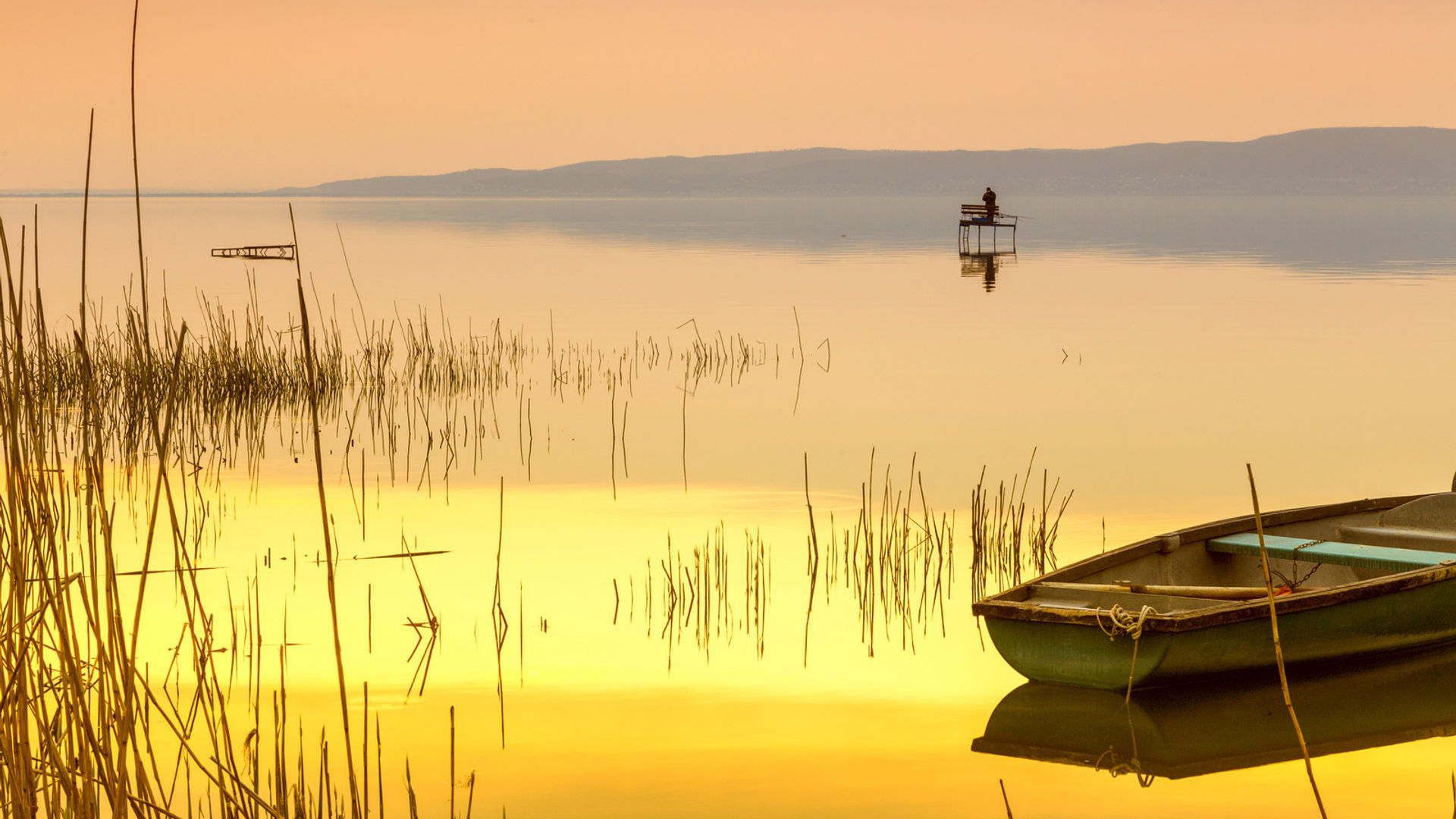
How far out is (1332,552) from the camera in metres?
9.04

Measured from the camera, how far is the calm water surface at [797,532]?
7.35m

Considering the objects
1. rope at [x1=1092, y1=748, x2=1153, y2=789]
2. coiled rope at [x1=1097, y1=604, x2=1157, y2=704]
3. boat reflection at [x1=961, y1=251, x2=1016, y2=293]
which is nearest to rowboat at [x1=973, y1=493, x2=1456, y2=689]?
coiled rope at [x1=1097, y1=604, x2=1157, y2=704]

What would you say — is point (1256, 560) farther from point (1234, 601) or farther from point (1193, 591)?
point (1234, 601)

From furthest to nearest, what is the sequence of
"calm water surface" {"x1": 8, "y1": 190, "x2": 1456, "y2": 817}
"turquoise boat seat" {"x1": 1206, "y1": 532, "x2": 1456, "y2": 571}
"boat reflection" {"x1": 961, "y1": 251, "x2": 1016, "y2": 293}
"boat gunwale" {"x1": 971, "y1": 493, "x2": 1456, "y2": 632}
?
"boat reflection" {"x1": 961, "y1": 251, "x2": 1016, "y2": 293}
"turquoise boat seat" {"x1": 1206, "y1": 532, "x2": 1456, "y2": 571}
"boat gunwale" {"x1": 971, "y1": 493, "x2": 1456, "y2": 632}
"calm water surface" {"x1": 8, "y1": 190, "x2": 1456, "y2": 817}

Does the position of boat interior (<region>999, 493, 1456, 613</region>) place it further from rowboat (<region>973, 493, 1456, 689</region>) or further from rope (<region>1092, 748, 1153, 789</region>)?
rope (<region>1092, 748, 1153, 789</region>)

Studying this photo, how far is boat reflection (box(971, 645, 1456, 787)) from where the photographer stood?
739 cm

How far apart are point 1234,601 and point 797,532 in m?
4.89

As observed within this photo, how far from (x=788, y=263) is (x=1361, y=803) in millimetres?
50929

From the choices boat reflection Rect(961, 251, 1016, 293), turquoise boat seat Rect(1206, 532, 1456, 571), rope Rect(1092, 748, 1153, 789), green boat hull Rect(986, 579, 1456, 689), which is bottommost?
rope Rect(1092, 748, 1153, 789)

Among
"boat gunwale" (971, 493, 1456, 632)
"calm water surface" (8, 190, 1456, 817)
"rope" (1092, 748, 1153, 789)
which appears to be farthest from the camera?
"boat gunwale" (971, 493, 1456, 632)

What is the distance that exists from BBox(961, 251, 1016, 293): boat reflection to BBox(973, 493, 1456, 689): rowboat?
3414 cm

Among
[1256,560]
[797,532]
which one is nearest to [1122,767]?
[1256,560]

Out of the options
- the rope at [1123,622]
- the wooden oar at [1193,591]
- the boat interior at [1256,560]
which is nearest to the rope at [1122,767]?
the rope at [1123,622]

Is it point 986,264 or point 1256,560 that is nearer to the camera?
point 1256,560
